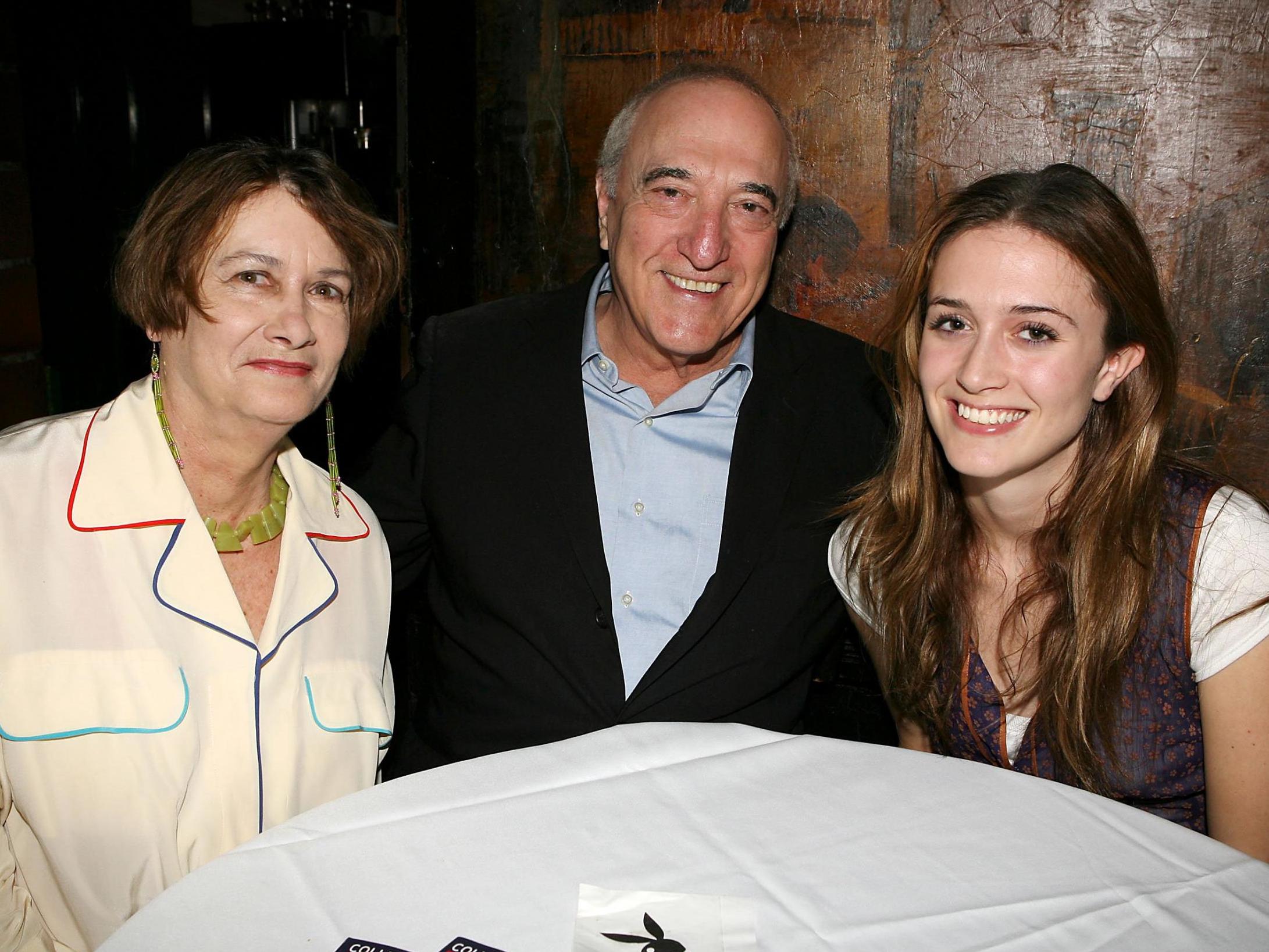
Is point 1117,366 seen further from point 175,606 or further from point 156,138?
point 156,138

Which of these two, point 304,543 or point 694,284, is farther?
point 694,284

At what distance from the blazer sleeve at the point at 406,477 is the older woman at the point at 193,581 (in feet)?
0.82

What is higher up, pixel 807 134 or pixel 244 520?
pixel 807 134

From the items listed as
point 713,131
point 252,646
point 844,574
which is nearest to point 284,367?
point 252,646

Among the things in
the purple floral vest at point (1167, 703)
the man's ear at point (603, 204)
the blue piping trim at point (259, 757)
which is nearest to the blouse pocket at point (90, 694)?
the blue piping trim at point (259, 757)

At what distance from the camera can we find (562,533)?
6.46 feet

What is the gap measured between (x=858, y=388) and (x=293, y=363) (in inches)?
44.8

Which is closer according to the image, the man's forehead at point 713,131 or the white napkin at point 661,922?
the white napkin at point 661,922

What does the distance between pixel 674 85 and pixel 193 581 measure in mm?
1359

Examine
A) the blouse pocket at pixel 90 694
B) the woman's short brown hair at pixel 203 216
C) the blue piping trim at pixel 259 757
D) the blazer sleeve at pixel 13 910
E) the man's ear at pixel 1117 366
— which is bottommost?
the blazer sleeve at pixel 13 910

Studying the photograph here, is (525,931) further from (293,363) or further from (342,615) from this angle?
(293,363)

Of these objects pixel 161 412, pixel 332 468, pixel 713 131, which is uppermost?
pixel 713 131

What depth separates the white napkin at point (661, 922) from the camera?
41.5 inches

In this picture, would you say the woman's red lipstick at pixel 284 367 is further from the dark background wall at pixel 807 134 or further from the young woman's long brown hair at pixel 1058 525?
the young woman's long brown hair at pixel 1058 525
